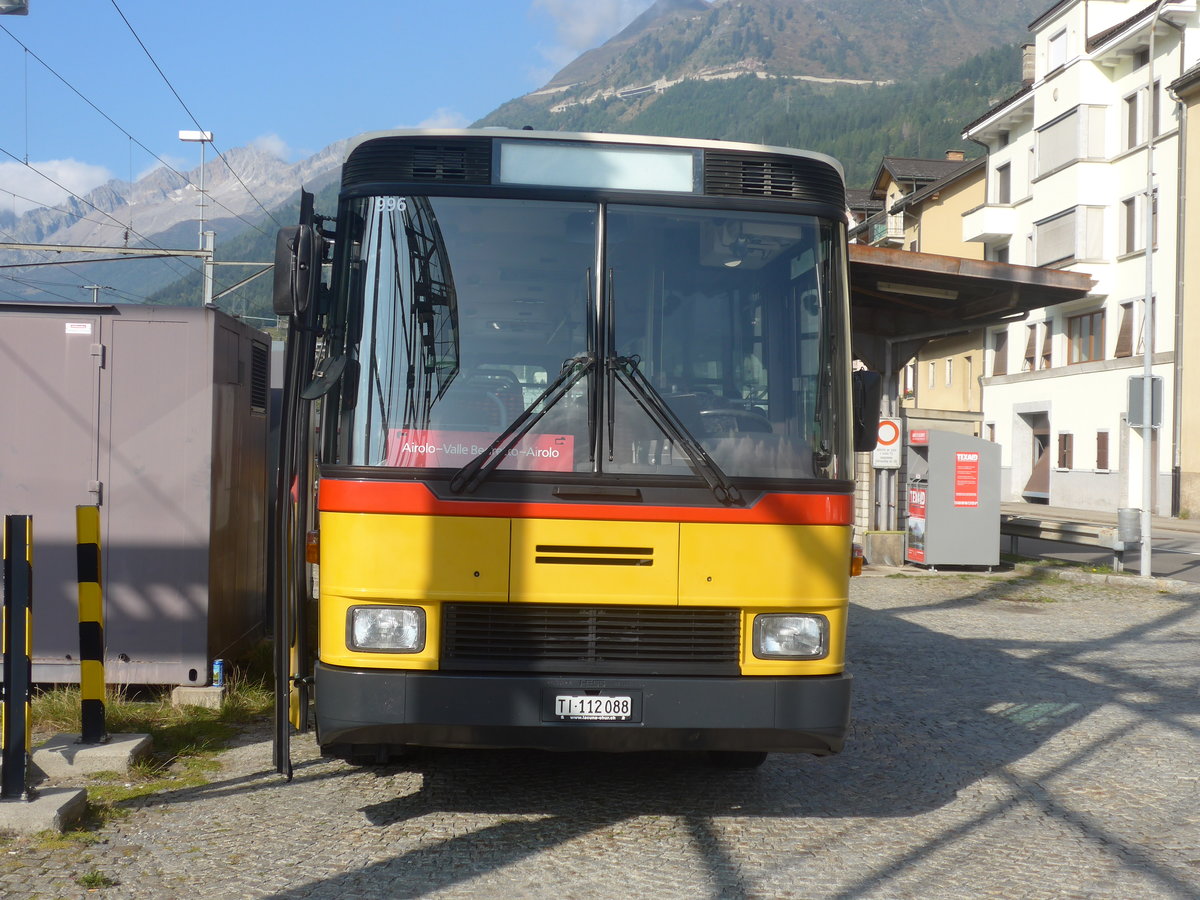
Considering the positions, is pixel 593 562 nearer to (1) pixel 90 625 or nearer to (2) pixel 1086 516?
(1) pixel 90 625

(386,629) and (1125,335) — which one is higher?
(1125,335)

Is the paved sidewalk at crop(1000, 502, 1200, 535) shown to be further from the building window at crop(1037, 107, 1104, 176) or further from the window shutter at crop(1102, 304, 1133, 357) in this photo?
the building window at crop(1037, 107, 1104, 176)

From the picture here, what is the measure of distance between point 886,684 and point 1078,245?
1249 inches

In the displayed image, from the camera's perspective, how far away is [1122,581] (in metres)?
17.2

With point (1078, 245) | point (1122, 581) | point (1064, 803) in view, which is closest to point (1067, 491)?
point (1078, 245)

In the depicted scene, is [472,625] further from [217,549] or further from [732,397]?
[217,549]

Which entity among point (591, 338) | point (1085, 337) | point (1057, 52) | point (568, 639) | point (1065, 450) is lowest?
point (568, 639)

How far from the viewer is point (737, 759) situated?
6512mm

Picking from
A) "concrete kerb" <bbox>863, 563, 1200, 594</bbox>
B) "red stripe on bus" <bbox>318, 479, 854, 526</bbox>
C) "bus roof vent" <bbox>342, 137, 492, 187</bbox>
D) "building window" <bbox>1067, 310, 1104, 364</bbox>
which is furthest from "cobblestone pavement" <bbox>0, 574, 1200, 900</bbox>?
"building window" <bbox>1067, 310, 1104, 364</bbox>

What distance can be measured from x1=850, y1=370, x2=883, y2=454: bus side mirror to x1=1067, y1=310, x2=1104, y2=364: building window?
34.8 m

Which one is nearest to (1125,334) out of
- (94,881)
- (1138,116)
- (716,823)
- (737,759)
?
(1138,116)

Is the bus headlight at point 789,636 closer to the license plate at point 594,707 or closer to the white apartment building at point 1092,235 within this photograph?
the license plate at point 594,707

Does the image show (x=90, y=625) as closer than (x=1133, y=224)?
Yes

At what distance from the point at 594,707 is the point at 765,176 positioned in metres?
2.31
